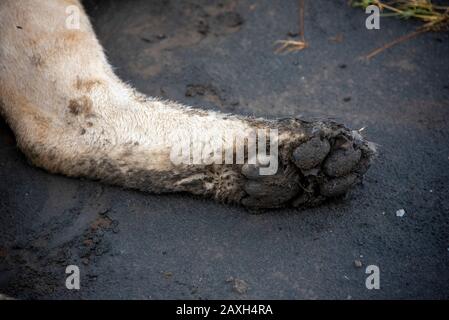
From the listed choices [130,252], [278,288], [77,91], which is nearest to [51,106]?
[77,91]

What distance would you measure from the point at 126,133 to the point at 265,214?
743mm

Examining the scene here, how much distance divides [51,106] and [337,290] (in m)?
1.56

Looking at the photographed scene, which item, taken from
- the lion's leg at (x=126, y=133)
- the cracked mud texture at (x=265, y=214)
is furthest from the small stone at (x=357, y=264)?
the lion's leg at (x=126, y=133)

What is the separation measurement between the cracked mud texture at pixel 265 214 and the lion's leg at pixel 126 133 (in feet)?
0.46

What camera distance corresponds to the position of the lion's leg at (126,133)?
2246 millimetres

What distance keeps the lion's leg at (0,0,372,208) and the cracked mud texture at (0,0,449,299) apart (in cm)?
14

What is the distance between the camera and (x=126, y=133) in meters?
2.46

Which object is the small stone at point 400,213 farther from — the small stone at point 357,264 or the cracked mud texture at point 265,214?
the small stone at point 357,264

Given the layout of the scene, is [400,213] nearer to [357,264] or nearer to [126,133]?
[357,264]

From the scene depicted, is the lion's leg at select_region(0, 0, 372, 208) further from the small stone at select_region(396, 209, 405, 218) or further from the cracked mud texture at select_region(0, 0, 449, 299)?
the small stone at select_region(396, 209, 405, 218)

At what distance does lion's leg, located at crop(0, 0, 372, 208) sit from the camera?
225 centimetres

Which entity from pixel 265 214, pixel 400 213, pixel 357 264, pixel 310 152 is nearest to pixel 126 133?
pixel 265 214

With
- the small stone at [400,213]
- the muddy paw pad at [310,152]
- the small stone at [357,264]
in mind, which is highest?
the muddy paw pad at [310,152]

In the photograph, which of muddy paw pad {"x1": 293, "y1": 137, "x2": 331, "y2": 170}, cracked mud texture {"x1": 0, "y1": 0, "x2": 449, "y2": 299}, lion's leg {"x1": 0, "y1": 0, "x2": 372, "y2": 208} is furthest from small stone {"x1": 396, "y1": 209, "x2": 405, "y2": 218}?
muddy paw pad {"x1": 293, "y1": 137, "x2": 331, "y2": 170}
